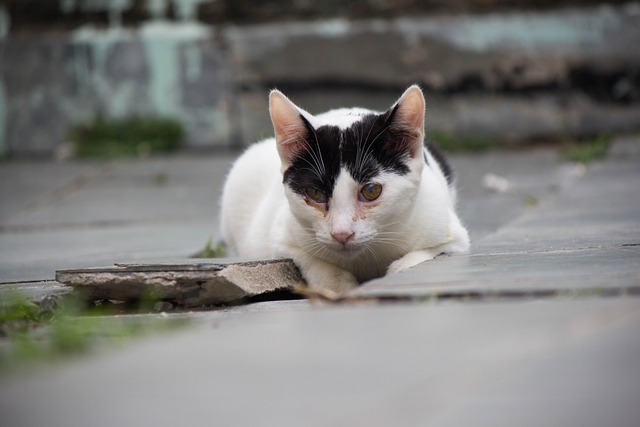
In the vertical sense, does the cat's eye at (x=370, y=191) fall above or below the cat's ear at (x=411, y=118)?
below

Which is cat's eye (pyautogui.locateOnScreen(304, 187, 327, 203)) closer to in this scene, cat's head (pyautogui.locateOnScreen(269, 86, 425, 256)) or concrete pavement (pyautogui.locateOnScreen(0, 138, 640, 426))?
cat's head (pyautogui.locateOnScreen(269, 86, 425, 256))

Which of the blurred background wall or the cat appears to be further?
the blurred background wall

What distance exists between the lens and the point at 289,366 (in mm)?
1630

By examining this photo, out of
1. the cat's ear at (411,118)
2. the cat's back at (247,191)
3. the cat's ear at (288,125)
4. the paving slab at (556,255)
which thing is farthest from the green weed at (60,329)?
the cat's back at (247,191)

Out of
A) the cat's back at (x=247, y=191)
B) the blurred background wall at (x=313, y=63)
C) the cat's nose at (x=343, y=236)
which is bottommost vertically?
the cat's nose at (x=343, y=236)

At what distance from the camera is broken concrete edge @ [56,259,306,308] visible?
2.70 m

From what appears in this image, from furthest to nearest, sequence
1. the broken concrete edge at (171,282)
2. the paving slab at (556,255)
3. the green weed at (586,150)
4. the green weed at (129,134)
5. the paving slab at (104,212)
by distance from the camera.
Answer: the green weed at (129,134)
the green weed at (586,150)
the paving slab at (104,212)
the broken concrete edge at (171,282)
the paving slab at (556,255)

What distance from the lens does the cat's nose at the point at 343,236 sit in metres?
2.91

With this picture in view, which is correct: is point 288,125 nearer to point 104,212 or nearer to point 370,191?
point 370,191

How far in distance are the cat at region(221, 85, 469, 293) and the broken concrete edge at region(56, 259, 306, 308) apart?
0.37m

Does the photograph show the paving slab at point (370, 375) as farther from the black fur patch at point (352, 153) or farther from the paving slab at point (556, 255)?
the black fur patch at point (352, 153)

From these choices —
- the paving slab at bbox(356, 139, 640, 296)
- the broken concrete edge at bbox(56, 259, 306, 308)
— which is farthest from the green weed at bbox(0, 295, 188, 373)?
the paving slab at bbox(356, 139, 640, 296)

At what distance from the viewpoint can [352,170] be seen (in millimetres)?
3025

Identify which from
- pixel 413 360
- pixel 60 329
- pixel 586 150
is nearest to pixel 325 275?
pixel 60 329
